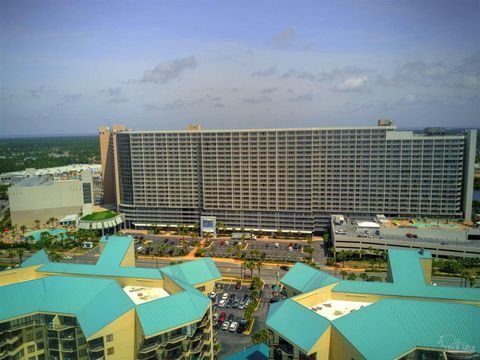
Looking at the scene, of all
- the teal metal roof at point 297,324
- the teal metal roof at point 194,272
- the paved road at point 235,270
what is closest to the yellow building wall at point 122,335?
the teal metal roof at point 194,272

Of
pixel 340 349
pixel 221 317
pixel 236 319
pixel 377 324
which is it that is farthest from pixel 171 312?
pixel 236 319

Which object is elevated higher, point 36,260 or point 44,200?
point 36,260

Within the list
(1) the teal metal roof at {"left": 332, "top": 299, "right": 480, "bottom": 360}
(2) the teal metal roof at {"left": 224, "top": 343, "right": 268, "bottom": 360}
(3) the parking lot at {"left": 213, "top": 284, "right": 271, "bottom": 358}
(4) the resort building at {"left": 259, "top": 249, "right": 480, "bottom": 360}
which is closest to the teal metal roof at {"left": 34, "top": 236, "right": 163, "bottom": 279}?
(2) the teal metal roof at {"left": 224, "top": 343, "right": 268, "bottom": 360}

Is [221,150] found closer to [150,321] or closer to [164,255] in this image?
[164,255]

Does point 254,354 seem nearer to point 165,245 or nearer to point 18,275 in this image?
point 18,275

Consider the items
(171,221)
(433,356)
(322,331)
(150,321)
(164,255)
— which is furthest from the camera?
(171,221)

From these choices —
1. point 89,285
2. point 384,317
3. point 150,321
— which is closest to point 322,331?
point 384,317

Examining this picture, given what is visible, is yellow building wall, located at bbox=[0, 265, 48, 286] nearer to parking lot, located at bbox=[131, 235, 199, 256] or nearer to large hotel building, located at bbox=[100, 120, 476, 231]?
parking lot, located at bbox=[131, 235, 199, 256]
